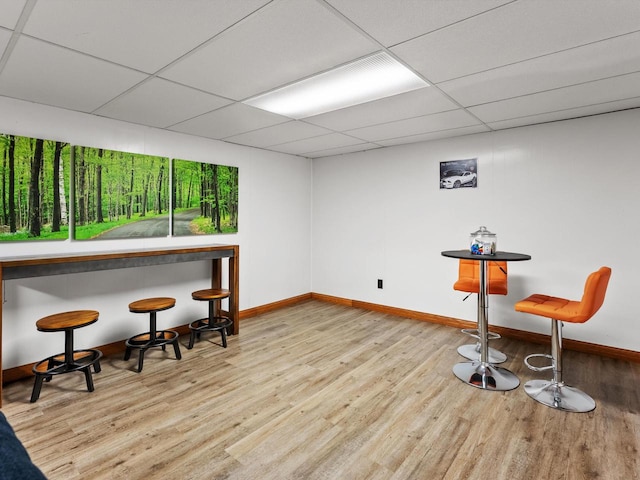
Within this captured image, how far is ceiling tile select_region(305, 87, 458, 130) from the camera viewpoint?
293 cm

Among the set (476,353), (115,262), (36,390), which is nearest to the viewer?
(36,390)

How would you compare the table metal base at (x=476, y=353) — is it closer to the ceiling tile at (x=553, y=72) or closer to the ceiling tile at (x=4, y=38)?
the ceiling tile at (x=553, y=72)

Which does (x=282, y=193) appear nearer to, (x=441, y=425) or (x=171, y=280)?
(x=171, y=280)

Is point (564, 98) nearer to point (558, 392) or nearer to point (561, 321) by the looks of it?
point (561, 321)

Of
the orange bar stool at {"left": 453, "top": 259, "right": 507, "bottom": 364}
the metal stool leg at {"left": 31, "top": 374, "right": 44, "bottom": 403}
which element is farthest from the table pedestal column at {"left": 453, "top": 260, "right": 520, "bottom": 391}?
the metal stool leg at {"left": 31, "top": 374, "right": 44, "bottom": 403}

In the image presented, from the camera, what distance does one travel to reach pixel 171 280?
13.3 ft

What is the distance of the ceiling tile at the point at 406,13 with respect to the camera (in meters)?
1.66

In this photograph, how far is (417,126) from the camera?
152 inches

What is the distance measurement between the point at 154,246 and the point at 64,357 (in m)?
1.35

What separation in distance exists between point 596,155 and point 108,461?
4.88 m

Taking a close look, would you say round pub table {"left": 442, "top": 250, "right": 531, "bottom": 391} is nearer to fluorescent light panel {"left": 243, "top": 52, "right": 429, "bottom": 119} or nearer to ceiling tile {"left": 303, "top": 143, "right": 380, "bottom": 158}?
fluorescent light panel {"left": 243, "top": 52, "right": 429, "bottom": 119}

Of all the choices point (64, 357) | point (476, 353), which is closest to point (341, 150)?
point (476, 353)

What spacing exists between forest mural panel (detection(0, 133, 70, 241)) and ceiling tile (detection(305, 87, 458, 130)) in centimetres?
244

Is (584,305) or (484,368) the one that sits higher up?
(584,305)
